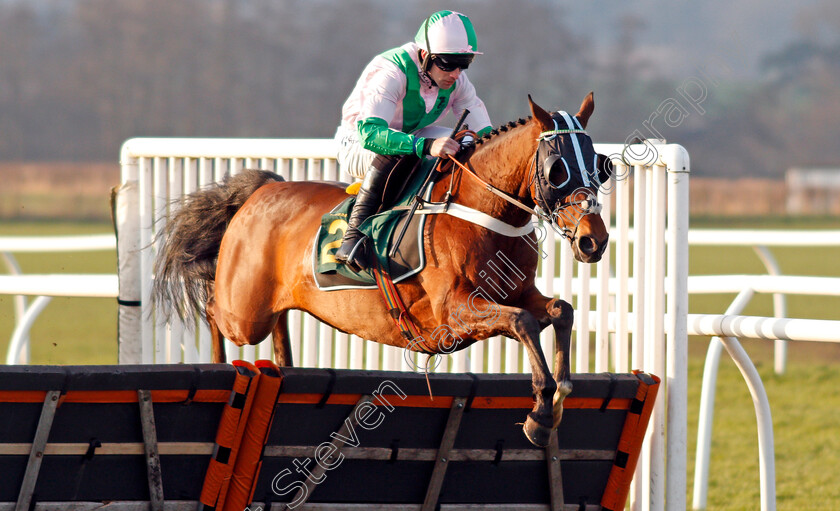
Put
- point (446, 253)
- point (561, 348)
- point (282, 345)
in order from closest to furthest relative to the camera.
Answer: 1. point (561, 348)
2. point (446, 253)
3. point (282, 345)

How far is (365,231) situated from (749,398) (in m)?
5.83

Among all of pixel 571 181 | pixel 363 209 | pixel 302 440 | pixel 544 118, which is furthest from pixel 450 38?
pixel 302 440

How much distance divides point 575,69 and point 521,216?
67462mm

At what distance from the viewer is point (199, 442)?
343 centimetres

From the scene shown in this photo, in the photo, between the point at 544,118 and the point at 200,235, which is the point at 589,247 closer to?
the point at 544,118

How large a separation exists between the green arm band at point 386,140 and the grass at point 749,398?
101 inches

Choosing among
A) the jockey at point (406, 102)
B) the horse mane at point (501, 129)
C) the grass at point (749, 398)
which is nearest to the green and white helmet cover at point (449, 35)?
the jockey at point (406, 102)

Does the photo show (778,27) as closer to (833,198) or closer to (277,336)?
(833,198)

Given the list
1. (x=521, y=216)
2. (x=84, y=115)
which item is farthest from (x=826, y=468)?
(x=84, y=115)

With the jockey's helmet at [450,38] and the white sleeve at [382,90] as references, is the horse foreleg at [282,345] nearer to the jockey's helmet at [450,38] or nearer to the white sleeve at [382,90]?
the white sleeve at [382,90]

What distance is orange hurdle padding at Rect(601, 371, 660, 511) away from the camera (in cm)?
387

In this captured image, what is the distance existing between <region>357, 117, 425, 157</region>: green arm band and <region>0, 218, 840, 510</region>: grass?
2578 mm

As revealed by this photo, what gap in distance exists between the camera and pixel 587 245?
328 centimetres

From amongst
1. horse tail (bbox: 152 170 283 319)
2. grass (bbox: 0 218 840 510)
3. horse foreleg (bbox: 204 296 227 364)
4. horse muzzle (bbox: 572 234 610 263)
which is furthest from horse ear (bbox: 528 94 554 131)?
grass (bbox: 0 218 840 510)
